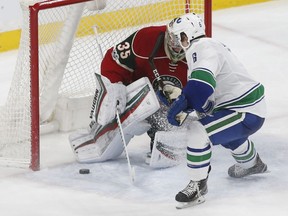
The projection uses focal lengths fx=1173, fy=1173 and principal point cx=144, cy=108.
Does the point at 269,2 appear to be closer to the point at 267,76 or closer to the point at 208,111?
the point at 267,76

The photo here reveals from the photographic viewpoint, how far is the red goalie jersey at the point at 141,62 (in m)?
4.81

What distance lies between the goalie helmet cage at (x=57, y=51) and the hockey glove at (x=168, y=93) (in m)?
0.45

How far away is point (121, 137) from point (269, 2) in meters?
2.86

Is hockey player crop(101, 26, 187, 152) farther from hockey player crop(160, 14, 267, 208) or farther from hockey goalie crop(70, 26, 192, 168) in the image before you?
hockey player crop(160, 14, 267, 208)

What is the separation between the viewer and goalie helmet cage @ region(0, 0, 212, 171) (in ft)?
15.8

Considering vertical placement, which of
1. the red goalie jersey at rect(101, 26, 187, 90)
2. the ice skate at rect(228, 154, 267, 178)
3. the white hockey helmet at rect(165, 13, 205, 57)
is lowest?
the ice skate at rect(228, 154, 267, 178)

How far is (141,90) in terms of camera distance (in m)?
4.78

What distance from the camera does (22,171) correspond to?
15.9 feet

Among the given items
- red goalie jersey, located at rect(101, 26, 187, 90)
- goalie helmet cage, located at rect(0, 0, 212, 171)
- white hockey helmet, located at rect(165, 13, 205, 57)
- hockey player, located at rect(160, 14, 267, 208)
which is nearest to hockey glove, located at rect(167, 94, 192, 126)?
hockey player, located at rect(160, 14, 267, 208)

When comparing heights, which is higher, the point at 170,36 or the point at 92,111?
the point at 170,36

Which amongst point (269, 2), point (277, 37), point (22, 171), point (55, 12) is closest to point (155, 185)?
point (22, 171)

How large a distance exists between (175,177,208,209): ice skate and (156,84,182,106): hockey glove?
0.51 metres

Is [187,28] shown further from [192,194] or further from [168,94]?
[192,194]

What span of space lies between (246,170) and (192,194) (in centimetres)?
40
